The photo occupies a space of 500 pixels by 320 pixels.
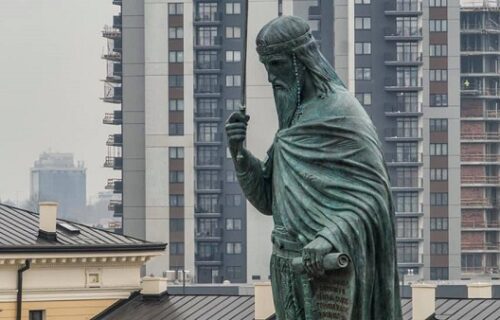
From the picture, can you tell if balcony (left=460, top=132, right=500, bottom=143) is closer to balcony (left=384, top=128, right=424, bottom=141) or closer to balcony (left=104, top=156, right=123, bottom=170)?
balcony (left=384, top=128, right=424, bottom=141)

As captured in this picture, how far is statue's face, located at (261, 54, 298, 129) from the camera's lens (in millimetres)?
12688

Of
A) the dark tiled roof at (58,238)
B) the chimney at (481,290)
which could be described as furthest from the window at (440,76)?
the chimney at (481,290)

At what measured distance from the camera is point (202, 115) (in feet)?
541

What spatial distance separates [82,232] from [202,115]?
103380 millimetres

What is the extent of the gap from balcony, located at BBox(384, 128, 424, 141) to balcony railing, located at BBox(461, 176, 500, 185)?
1914cm

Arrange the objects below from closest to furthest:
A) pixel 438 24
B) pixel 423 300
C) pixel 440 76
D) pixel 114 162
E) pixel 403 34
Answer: pixel 423 300, pixel 403 34, pixel 438 24, pixel 440 76, pixel 114 162

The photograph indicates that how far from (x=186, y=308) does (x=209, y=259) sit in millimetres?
108063

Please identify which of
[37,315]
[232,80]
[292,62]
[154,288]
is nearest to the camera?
[292,62]

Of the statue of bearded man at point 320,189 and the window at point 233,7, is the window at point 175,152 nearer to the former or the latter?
the window at point 233,7

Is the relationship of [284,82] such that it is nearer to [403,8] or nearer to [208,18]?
[208,18]

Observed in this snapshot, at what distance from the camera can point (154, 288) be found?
5878cm

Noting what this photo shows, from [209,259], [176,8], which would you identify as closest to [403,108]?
[209,259]

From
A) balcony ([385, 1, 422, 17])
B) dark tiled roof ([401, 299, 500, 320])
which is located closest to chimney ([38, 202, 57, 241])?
dark tiled roof ([401, 299, 500, 320])

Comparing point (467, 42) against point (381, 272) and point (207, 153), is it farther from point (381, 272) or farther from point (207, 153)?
point (381, 272)
